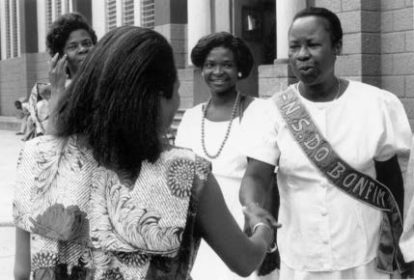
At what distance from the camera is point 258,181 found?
3.13m

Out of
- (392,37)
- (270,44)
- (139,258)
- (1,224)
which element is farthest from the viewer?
(270,44)

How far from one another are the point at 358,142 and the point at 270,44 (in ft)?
32.1

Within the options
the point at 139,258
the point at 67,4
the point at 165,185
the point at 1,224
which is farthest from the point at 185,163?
the point at 67,4

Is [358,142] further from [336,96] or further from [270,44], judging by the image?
[270,44]

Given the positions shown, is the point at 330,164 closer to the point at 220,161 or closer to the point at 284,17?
the point at 220,161

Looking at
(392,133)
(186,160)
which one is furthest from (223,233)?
(392,133)

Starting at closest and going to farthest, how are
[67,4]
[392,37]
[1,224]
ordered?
[1,224], [392,37], [67,4]

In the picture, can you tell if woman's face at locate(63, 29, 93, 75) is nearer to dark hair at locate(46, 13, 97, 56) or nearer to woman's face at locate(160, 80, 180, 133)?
dark hair at locate(46, 13, 97, 56)

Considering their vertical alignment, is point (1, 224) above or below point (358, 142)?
below

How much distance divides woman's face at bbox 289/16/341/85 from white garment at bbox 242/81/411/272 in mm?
111

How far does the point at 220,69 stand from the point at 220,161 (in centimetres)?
53

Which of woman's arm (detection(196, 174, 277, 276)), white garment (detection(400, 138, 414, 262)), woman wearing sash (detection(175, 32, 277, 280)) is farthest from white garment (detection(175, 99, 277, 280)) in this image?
woman's arm (detection(196, 174, 277, 276))

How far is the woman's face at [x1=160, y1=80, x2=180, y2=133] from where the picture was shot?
196 centimetres

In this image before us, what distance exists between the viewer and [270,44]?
12641 millimetres
